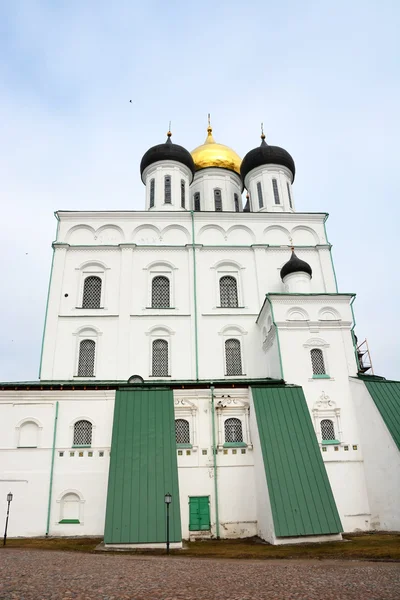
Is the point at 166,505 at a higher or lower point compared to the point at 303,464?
lower

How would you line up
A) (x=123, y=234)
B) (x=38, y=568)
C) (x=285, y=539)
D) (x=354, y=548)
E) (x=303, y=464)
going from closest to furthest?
(x=38, y=568), (x=354, y=548), (x=285, y=539), (x=303, y=464), (x=123, y=234)

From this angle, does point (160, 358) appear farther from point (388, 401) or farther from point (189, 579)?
point (189, 579)

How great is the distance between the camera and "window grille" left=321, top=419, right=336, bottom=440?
48.3 feet

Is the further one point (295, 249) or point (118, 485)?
point (295, 249)

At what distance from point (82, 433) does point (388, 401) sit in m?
9.80

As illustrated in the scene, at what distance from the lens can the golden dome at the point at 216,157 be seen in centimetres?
2597

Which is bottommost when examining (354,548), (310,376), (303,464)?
(354,548)

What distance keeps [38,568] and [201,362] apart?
1104 centimetres

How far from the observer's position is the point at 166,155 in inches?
908

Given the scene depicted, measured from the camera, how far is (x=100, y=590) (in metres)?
5.84

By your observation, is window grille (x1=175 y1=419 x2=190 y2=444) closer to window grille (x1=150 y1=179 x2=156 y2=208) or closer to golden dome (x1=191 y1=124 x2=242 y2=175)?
window grille (x1=150 y1=179 x2=156 y2=208)

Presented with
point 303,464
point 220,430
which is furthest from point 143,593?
point 220,430

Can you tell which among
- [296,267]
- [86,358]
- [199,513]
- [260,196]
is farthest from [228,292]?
[199,513]

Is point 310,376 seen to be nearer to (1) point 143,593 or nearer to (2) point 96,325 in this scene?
(2) point 96,325
